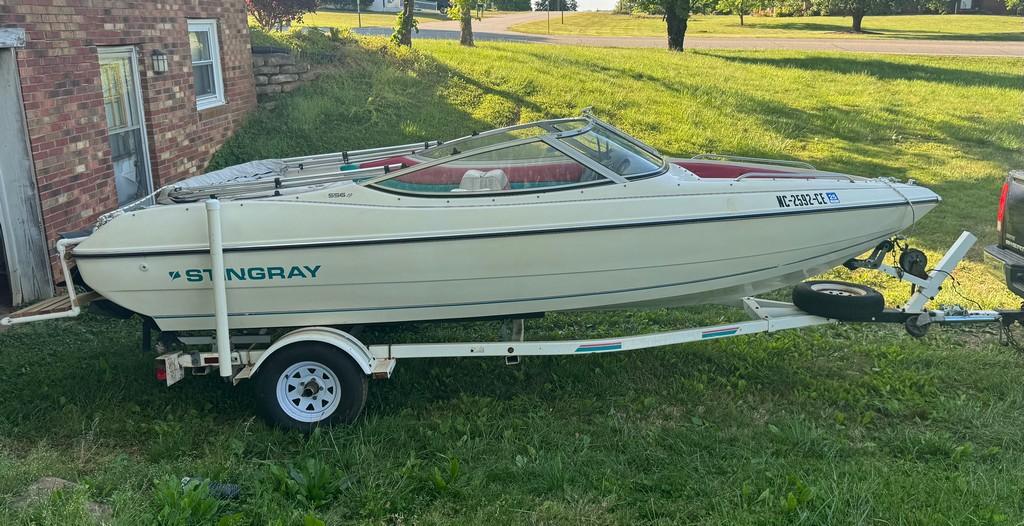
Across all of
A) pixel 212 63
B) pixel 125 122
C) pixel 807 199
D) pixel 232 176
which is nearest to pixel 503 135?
pixel 807 199

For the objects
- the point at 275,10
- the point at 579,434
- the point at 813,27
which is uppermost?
the point at 275,10

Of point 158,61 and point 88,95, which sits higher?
point 158,61

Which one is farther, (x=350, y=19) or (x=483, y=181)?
(x=350, y=19)

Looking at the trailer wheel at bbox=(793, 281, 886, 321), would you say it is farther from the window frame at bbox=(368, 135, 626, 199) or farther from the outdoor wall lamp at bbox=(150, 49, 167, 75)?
the outdoor wall lamp at bbox=(150, 49, 167, 75)

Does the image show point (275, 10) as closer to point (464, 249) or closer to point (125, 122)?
point (125, 122)

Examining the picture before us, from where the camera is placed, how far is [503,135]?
17.9ft

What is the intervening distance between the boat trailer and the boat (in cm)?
15

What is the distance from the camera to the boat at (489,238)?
466cm

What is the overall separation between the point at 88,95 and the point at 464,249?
15.3 ft

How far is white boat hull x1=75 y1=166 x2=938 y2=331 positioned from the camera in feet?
15.3

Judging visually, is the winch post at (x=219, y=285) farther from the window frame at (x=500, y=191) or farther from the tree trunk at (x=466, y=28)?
the tree trunk at (x=466, y=28)

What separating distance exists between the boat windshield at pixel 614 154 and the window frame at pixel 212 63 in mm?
6195

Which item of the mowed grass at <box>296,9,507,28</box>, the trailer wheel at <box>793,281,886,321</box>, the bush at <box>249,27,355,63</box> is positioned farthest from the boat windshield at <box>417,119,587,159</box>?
the mowed grass at <box>296,9,507,28</box>

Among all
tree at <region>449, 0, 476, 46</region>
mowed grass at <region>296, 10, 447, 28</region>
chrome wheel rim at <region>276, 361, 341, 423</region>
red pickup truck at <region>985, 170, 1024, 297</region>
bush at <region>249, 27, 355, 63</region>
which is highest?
mowed grass at <region>296, 10, 447, 28</region>
